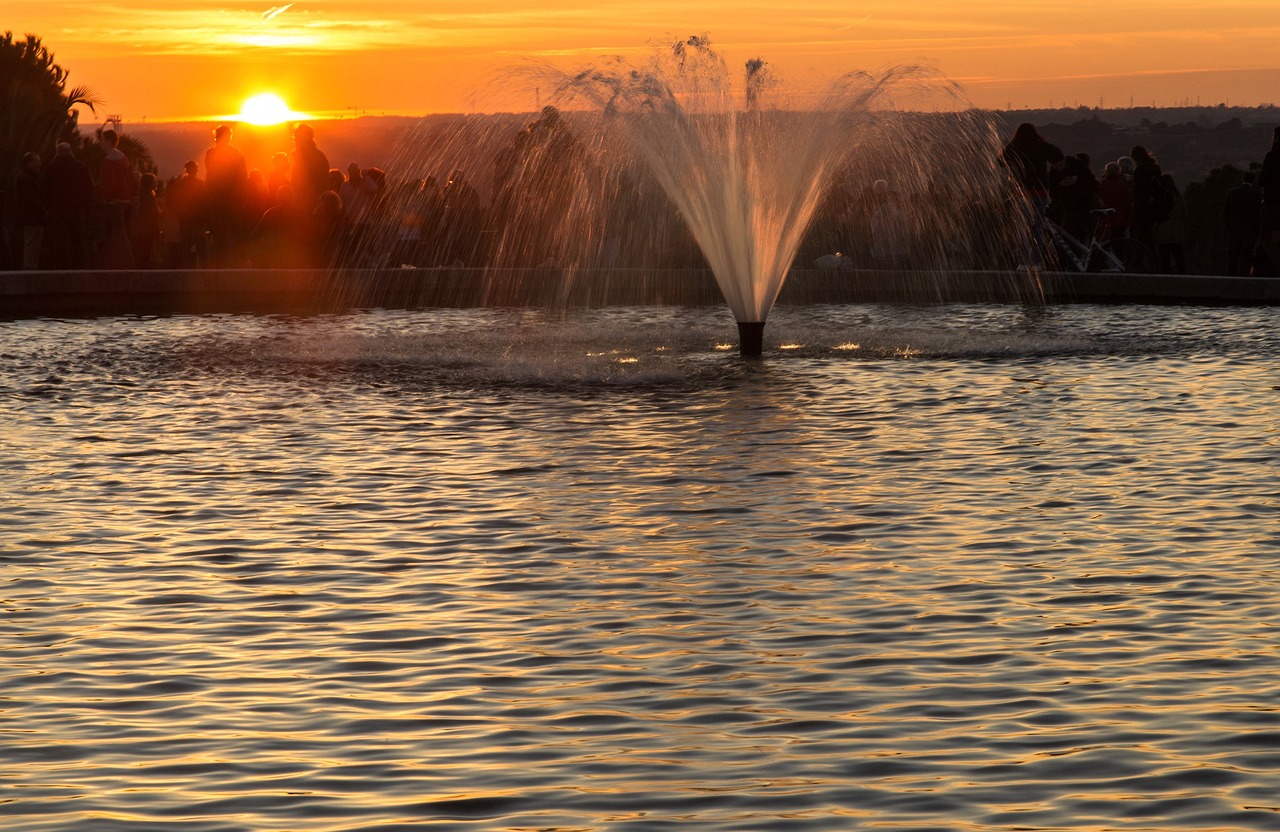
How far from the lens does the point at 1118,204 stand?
28.0 metres

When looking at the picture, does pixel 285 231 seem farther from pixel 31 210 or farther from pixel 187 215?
pixel 31 210

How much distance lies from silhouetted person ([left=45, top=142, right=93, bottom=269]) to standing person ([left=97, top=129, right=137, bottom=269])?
9.5 inches

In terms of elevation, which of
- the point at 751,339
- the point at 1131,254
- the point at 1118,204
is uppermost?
the point at 1118,204

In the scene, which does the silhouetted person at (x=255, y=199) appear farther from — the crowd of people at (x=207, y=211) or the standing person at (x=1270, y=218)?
the standing person at (x=1270, y=218)

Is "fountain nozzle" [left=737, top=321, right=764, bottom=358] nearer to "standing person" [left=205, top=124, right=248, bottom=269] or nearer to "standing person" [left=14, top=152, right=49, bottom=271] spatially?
"standing person" [left=205, top=124, right=248, bottom=269]

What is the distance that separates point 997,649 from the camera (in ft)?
26.2

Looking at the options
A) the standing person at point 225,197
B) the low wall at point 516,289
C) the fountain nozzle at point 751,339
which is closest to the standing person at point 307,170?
the standing person at point 225,197

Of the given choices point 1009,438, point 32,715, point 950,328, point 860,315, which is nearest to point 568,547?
point 32,715

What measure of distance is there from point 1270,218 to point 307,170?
11774mm

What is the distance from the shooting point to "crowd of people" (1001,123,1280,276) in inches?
→ 1047

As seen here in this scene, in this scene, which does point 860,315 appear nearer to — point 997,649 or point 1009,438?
point 1009,438

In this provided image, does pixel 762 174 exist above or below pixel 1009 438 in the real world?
above

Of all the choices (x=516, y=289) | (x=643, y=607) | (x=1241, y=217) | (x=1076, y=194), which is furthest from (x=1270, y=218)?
(x=643, y=607)

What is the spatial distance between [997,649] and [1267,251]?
763 inches
